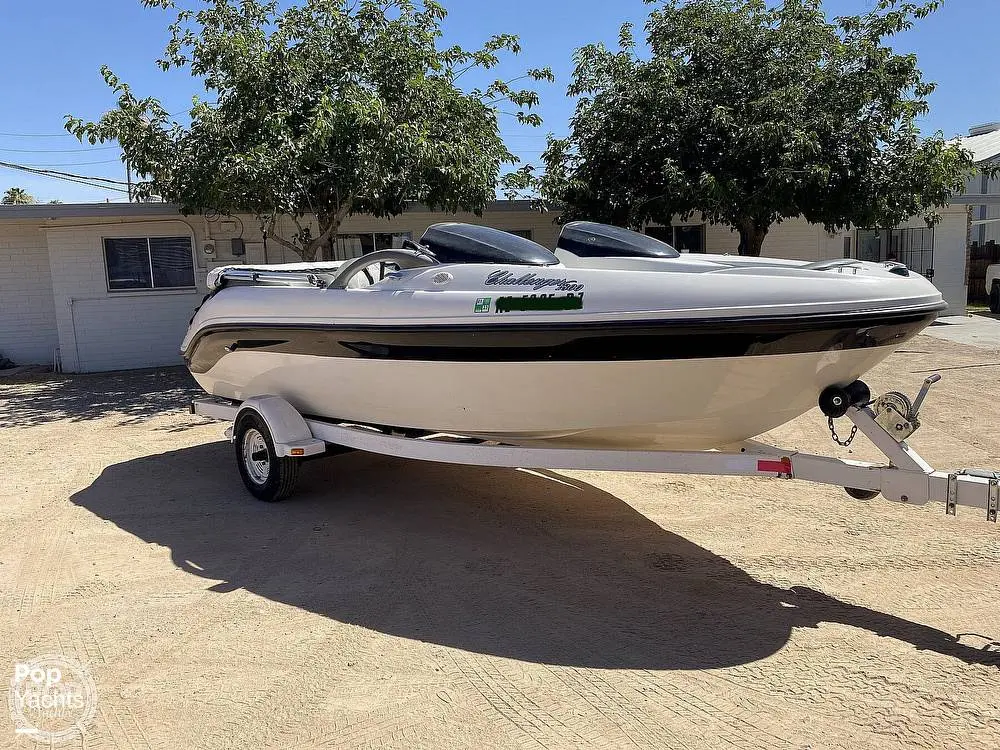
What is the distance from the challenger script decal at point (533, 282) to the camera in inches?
160

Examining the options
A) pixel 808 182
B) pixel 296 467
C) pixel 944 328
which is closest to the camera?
pixel 296 467

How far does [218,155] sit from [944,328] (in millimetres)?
13471

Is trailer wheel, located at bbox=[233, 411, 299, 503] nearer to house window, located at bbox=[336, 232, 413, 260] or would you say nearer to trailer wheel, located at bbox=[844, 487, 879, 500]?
trailer wheel, located at bbox=[844, 487, 879, 500]

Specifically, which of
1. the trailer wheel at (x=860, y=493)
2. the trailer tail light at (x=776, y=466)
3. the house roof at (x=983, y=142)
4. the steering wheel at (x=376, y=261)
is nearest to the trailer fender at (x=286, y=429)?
the steering wheel at (x=376, y=261)

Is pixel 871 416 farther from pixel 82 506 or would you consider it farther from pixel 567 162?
pixel 567 162

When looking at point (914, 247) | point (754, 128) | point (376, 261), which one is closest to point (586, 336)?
point (376, 261)

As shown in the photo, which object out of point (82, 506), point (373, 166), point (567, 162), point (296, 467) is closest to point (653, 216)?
point (567, 162)

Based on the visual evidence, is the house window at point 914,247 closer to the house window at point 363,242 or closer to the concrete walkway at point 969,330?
the concrete walkway at point 969,330

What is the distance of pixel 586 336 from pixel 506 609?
140 centimetres

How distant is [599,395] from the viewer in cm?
416

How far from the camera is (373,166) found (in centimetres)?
975

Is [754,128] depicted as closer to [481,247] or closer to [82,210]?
[481,247]

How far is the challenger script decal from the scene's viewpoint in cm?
407

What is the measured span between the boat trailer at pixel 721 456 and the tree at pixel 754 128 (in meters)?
7.80
